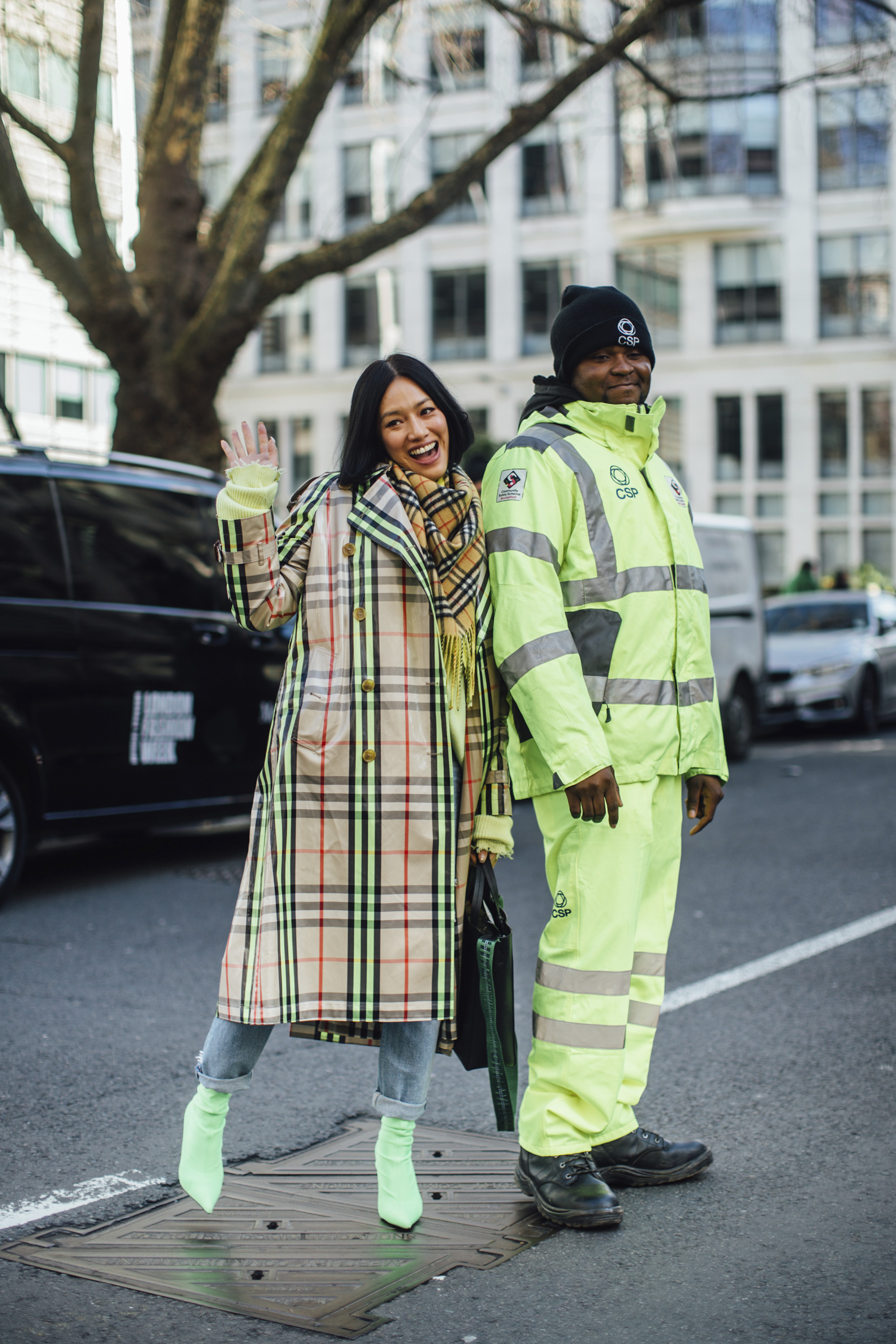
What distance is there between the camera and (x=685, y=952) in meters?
6.28

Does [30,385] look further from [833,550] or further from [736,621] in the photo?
[736,621]

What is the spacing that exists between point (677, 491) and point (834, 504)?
40.2 metres

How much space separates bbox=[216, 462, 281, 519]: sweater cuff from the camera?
10.6 ft

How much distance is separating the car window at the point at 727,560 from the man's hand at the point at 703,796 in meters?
9.50

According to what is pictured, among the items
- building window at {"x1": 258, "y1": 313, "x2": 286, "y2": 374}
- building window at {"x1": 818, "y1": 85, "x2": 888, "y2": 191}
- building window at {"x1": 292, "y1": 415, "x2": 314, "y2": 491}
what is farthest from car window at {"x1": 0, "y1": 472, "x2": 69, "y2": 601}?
building window at {"x1": 258, "y1": 313, "x2": 286, "y2": 374}

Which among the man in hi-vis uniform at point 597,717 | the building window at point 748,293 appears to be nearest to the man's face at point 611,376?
the man in hi-vis uniform at point 597,717

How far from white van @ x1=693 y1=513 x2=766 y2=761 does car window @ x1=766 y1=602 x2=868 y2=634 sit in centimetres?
301

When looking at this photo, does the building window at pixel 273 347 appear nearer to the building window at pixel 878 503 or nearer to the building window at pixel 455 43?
the building window at pixel 878 503

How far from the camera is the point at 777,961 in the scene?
6074mm

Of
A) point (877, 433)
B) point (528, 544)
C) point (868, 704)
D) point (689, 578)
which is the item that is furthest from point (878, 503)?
point (528, 544)

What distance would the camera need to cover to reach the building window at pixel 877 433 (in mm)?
41844

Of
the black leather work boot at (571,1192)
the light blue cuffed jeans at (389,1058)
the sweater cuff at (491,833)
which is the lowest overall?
the black leather work boot at (571,1192)

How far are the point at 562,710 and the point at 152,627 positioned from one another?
15.3 feet

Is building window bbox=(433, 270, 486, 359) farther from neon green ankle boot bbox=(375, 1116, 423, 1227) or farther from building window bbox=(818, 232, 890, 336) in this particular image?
neon green ankle boot bbox=(375, 1116, 423, 1227)
